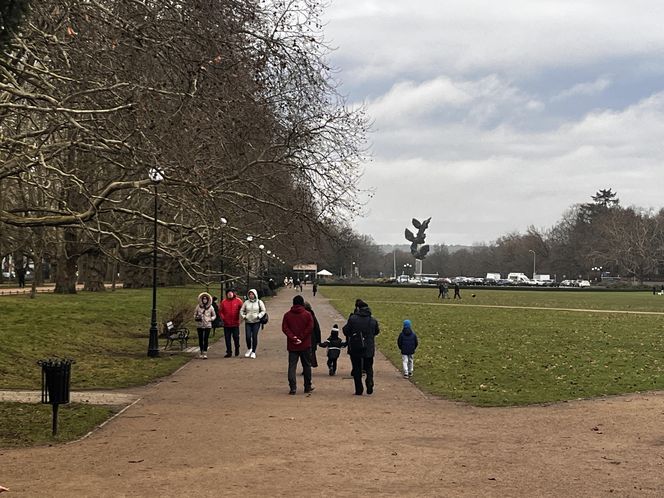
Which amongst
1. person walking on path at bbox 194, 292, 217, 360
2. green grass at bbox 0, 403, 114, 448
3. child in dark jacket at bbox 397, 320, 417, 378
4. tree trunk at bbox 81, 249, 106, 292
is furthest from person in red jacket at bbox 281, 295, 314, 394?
tree trunk at bbox 81, 249, 106, 292

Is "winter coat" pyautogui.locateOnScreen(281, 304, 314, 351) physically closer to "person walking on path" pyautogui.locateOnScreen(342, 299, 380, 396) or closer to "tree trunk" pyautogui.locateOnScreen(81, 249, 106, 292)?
"person walking on path" pyautogui.locateOnScreen(342, 299, 380, 396)

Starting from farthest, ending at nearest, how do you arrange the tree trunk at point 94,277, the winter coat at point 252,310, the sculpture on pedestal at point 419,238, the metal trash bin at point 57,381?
the sculpture on pedestal at point 419,238, the tree trunk at point 94,277, the winter coat at point 252,310, the metal trash bin at point 57,381

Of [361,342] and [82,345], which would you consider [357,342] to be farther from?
[82,345]

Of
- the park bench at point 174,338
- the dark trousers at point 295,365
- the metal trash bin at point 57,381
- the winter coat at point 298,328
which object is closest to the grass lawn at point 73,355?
the metal trash bin at point 57,381

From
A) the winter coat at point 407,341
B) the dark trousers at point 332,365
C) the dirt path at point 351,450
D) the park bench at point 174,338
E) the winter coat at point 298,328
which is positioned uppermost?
the winter coat at point 298,328

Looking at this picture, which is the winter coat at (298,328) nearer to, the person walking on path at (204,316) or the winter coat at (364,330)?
the winter coat at (364,330)

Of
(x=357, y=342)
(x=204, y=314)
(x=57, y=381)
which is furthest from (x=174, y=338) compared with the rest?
(x=57, y=381)

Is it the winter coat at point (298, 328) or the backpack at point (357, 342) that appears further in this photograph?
the winter coat at point (298, 328)

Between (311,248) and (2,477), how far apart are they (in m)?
18.2

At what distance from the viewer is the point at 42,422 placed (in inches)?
464

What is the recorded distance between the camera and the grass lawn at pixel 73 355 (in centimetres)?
1174

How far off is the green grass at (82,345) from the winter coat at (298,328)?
3.86 metres

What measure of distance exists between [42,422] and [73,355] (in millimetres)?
10058

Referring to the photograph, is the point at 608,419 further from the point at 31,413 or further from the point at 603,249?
the point at 603,249
